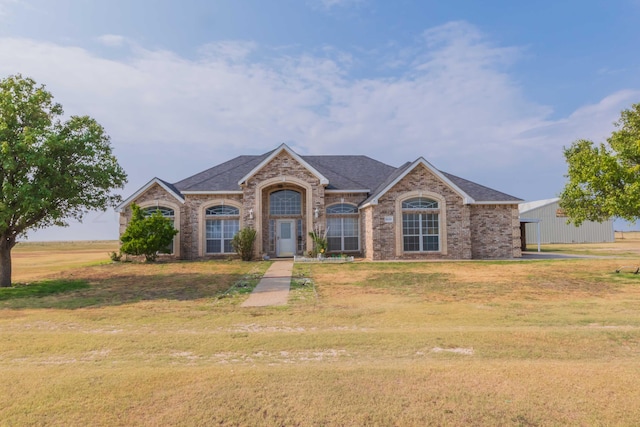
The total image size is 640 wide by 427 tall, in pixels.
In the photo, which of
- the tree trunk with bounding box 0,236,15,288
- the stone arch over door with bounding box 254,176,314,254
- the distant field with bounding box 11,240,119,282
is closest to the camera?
the tree trunk with bounding box 0,236,15,288

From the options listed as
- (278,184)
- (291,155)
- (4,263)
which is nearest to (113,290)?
(4,263)

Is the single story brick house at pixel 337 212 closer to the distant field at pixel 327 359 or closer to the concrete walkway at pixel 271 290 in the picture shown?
the concrete walkway at pixel 271 290

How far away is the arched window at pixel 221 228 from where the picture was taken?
2497 cm

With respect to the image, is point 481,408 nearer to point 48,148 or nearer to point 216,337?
point 216,337

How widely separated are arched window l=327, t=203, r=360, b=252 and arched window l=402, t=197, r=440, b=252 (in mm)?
3524

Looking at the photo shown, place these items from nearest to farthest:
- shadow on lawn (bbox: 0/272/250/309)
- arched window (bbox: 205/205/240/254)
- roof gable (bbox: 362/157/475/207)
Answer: shadow on lawn (bbox: 0/272/250/309), roof gable (bbox: 362/157/475/207), arched window (bbox: 205/205/240/254)

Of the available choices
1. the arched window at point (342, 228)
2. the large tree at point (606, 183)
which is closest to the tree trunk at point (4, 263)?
the arched window at point (342, 228)

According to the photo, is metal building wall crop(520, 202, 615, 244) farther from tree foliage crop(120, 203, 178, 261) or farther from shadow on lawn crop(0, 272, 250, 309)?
shadow on lawn crop(0, 272, 250, 309)

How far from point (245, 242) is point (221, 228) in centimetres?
269

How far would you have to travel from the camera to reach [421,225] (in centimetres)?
2325

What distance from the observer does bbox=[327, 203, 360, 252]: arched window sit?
82.4 ft

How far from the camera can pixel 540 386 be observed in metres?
4.70

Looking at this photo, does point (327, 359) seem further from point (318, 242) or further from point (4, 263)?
point (318, 242)

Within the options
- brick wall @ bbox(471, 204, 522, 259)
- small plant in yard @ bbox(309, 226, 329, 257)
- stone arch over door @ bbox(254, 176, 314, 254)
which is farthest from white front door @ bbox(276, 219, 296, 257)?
brick wall @ bbox(471, 204, 522, 259)
